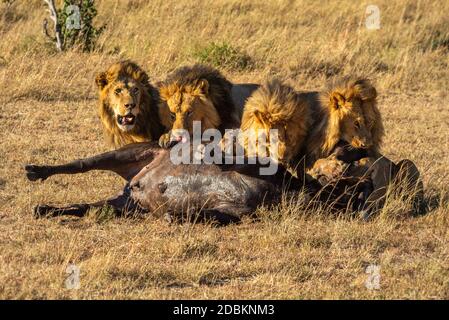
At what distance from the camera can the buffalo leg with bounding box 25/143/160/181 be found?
718 centimetres

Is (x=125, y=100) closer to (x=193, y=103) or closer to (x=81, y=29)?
(x=193, y=103)

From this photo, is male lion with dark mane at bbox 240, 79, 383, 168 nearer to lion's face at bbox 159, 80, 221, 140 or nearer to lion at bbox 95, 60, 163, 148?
Answer: lion's face at bbox 159, 80, 221, 140

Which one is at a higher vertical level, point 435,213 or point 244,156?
point 244,156

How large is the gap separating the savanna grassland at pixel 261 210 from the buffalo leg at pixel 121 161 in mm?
366

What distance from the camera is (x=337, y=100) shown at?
682 centimetres

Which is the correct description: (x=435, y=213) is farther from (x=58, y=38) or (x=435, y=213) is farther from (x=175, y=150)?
(x=58, y=38)

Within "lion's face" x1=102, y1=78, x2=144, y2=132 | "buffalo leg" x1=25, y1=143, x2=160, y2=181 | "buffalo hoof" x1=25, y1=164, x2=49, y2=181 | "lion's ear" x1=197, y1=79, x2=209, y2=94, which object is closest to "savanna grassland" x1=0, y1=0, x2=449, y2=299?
"buffalo hoof" x1=25, y1=164, x2=49, y2=181

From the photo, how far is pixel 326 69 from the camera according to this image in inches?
484

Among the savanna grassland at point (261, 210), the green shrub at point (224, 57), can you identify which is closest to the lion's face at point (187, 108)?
the savanna grassland at point (261, 210)

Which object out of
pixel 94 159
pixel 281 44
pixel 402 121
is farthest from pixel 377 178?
pixel 281 44

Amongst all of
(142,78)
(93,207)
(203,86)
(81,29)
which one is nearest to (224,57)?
(81,29)

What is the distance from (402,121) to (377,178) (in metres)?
3.65
